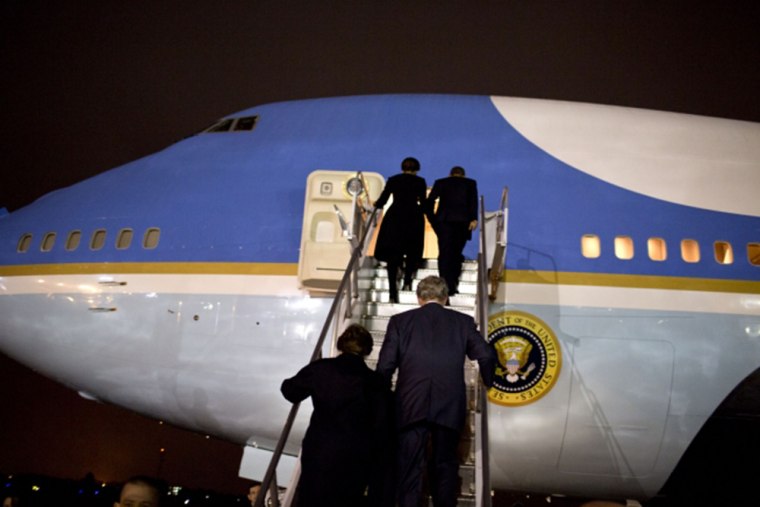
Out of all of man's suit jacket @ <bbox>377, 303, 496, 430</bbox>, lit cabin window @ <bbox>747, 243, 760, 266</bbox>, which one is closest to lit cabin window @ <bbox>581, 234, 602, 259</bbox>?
lit cabin window @ <bbox>747, 243, 760, 266</bbox>

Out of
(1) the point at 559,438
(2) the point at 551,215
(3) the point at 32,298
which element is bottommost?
(1) the point at 559,438

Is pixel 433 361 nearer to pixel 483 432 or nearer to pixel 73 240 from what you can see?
pixel 483 432

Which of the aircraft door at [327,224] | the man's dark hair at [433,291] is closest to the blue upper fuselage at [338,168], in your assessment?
the aircraft door at [327,224]

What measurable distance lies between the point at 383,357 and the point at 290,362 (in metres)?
3.23

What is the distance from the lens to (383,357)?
3.99 m

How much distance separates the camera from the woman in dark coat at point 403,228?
230 inches

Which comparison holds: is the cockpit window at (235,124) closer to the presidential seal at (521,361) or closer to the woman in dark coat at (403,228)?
the woman in dark coat at (403,228)

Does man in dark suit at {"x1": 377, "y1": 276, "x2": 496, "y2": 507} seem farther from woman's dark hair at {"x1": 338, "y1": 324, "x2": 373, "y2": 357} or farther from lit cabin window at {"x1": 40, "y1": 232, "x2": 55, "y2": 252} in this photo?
lit cabin window at {"x1": 40, "y1": 232, "x2": 55, "y2": 252}

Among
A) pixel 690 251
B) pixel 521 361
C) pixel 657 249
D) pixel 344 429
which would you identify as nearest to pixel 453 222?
pixel 521 361

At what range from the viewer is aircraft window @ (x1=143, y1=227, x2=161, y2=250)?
7707mm

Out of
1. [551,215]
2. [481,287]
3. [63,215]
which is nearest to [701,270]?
[551,215]

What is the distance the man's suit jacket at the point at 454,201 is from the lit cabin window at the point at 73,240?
428cm

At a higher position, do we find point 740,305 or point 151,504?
point 740,305

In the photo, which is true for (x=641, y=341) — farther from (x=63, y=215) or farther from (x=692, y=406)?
(x=63, y=215)
